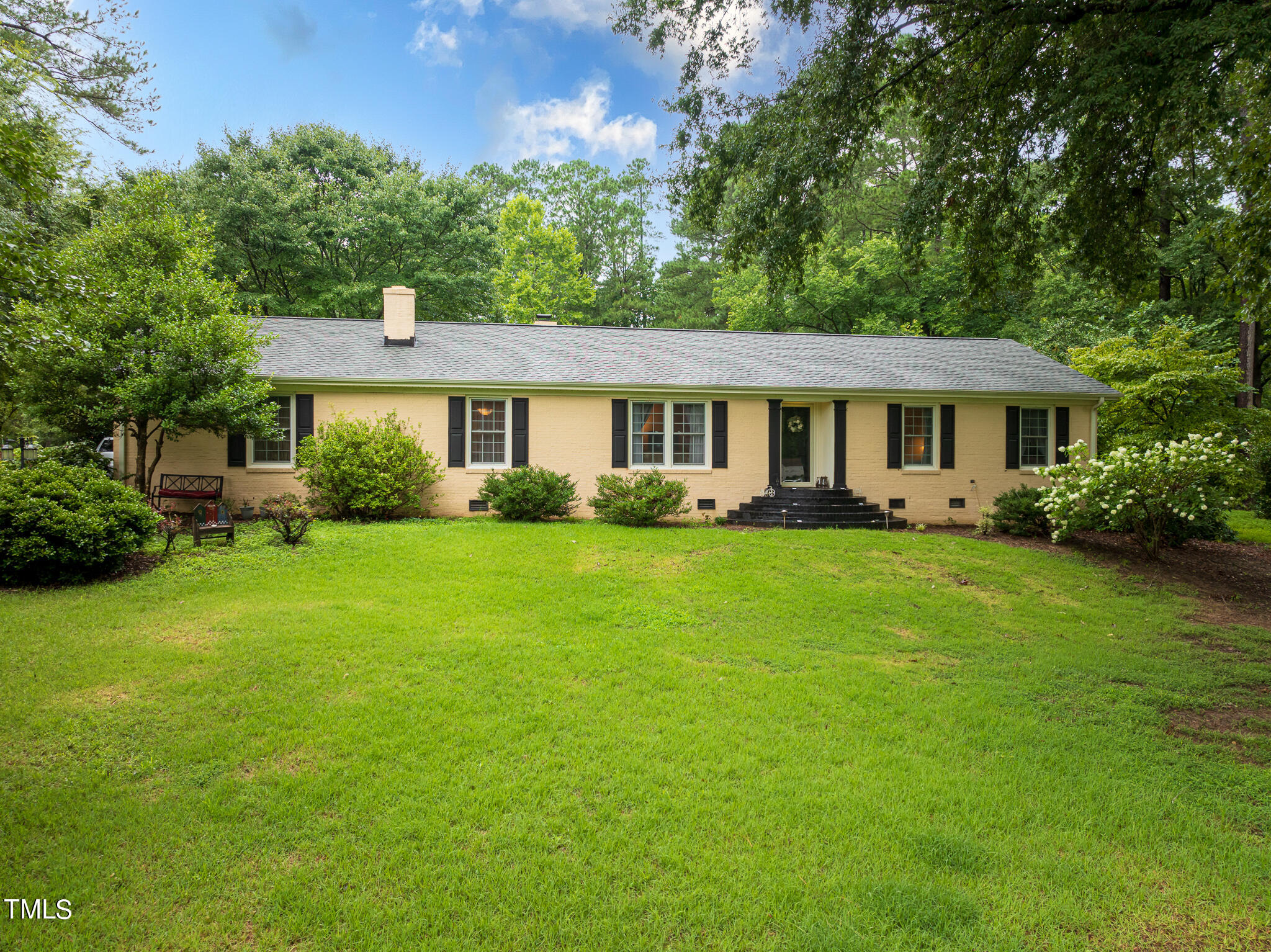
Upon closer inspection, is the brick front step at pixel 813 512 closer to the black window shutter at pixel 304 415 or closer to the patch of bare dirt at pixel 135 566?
the black window shutter at pixel 304 415

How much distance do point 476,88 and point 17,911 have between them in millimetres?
19503

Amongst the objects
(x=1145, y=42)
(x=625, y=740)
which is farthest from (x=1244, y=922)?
(x=1145, y=42)

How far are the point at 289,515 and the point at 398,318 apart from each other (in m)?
6.21

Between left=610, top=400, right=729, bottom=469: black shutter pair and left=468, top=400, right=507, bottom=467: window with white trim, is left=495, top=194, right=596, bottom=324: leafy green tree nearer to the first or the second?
left=468, top=400, right=507, bottom=467: window with white trim

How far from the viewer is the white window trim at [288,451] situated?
1251 centimetres

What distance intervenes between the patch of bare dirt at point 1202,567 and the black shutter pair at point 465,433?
30.5 ft

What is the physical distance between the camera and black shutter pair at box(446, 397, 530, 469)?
511 inches

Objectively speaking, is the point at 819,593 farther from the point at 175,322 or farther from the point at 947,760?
the point at 175,322

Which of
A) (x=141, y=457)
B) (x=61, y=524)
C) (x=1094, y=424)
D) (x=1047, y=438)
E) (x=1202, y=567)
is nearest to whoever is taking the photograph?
(x=61, y=524)

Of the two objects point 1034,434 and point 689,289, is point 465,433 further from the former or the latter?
point 689,289

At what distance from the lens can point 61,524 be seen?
6.98 m

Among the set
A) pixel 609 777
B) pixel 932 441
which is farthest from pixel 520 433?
pixel 609 777

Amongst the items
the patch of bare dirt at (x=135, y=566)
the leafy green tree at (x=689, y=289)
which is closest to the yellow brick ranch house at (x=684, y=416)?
the patch of bare dirt at (x=135, y=566)

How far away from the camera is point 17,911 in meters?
2.53
